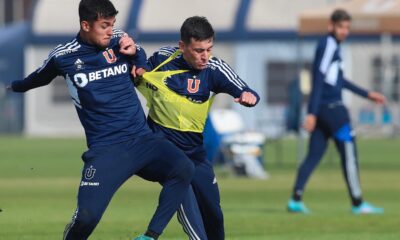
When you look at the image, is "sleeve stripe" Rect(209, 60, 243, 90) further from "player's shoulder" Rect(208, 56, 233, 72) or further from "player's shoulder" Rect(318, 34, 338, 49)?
"player's shoulder" Rect(318, 34, 338, 49)

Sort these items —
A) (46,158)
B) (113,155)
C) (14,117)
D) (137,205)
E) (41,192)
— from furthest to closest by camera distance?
(14,117) → (46,158) → (41,192) → (137,205) → (113,155)

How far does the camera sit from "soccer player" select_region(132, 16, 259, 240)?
33.7 feet

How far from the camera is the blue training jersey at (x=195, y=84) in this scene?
10305 mm

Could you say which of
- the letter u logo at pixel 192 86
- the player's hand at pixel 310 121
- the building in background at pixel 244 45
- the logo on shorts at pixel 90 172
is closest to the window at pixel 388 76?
the building in background at pixel 244 45

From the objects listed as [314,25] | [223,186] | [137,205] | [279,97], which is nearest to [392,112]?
[279,97]

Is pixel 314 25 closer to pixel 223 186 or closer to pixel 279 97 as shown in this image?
pixel 223 186

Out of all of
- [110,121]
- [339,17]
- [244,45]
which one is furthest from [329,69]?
[244,45]

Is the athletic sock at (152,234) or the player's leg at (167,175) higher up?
the player's leg at (167,175)

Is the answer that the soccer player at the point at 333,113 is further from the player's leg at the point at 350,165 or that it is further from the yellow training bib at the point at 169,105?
the yellow training bib at the point at 169,105

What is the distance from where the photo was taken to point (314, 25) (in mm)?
26766

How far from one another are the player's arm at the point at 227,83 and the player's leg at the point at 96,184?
91 centimetres

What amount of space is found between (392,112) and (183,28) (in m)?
36.8

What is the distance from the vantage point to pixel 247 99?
1006cm

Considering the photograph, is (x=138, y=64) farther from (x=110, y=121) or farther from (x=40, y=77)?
(x=40, y=77)
